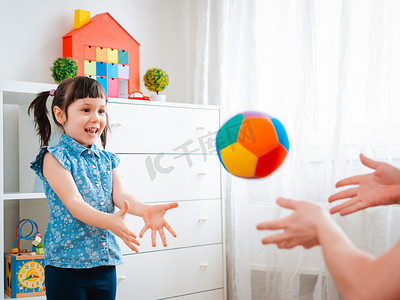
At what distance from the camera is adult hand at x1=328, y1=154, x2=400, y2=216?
3.52 feet

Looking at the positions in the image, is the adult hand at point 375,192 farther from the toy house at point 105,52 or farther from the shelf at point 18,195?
the toy house at point 105,52

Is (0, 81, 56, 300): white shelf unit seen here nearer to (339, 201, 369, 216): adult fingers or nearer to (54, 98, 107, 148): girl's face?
(54, 98, 107, 148): girl's face

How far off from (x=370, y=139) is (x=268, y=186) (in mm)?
579

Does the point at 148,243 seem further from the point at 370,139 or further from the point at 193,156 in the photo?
the point at 370,139

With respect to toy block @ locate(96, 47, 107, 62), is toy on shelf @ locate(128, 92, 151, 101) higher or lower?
lower

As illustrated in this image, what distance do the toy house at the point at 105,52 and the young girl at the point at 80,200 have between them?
27.8 inches

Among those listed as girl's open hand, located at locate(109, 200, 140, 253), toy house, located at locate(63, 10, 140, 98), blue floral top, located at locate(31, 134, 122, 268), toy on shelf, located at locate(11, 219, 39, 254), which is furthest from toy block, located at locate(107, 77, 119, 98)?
girl's open hand, located at locate(109, 200, 140, 253)

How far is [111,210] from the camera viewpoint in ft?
5.09

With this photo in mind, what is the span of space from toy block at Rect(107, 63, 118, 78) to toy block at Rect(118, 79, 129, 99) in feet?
0.15

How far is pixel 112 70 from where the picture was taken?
7.65 ft

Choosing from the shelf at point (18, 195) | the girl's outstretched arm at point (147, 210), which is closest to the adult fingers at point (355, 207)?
the girl's outstretched arm at point (147, 210)

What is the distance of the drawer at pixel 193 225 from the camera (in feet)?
7.30

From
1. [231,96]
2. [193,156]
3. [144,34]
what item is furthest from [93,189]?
[144,34]

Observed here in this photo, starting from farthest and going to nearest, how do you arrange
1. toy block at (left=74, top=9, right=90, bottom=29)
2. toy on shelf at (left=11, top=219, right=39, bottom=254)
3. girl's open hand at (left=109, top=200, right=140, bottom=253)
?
toy block at (left=74, top=9, right=90, bottom=29)
toy on shelf at (left=11, top=219, right=39, bottom=254)
girl's open hand at (left=109, top=200, right=140, bottom=253)
